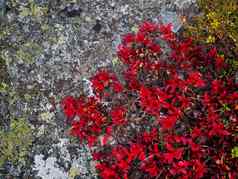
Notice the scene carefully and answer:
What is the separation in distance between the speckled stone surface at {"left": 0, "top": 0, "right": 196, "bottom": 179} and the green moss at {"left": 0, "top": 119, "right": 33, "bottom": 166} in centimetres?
7

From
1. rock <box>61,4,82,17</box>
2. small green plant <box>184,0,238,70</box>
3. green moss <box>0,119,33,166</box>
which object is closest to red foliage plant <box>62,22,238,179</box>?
small green plant <box>184,0,238,70</box>

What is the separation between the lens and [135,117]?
7602mm

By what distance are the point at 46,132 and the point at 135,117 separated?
4.30 feet

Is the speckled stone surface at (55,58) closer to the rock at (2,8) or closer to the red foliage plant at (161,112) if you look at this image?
the rock at (2,8)

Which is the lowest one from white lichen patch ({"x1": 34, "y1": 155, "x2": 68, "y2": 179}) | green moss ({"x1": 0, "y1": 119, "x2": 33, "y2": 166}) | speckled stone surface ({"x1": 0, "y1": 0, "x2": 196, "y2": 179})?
white lichen patch ({"x1": 34, "y1": 155, "x2": 68, "y2": 179})

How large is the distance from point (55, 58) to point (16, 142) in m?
1.42

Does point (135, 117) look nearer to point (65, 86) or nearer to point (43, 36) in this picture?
point (65, 86)

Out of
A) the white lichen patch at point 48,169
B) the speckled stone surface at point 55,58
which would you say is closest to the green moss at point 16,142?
the speckled stone surface at point 55,58

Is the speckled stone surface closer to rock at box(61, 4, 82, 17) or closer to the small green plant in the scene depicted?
rock at box(61, 4, 82, 17)

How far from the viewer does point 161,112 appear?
24.7 ft

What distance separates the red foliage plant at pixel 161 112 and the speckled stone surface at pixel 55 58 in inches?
9.7

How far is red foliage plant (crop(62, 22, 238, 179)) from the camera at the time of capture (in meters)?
7.11

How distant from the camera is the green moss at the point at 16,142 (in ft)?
24.2

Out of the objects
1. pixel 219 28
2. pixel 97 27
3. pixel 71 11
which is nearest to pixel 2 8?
pixel 71 11
